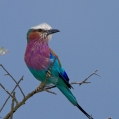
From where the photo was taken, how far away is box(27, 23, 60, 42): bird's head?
363cm

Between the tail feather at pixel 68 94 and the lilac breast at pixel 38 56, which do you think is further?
the tail feather at pixel 68 94

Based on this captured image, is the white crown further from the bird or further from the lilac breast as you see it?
the lilac breast

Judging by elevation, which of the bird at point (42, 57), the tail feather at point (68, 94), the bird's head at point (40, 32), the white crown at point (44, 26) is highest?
the white crown at point (44, 26)

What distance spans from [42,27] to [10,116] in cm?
140

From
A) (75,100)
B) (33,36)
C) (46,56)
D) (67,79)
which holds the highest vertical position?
(33,36)

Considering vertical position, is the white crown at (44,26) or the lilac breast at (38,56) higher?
the white crown at (44,26)

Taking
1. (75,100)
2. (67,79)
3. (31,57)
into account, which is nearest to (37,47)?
(31,57)

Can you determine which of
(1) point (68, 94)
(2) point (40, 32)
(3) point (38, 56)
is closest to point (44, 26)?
(2) point (40, 32)

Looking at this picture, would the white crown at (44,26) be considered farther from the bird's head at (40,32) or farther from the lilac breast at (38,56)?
the lilac breast at (38,56)

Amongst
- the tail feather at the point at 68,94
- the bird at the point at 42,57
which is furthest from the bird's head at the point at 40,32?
the tail feather at the point at 68,94

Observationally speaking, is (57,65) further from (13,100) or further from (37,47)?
(13,100)

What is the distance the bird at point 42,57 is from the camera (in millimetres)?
3623

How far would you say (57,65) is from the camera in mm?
3830

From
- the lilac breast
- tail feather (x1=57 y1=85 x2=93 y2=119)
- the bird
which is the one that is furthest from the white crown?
tail feather (x1=57 y1=85 x2=93 y2=119)
